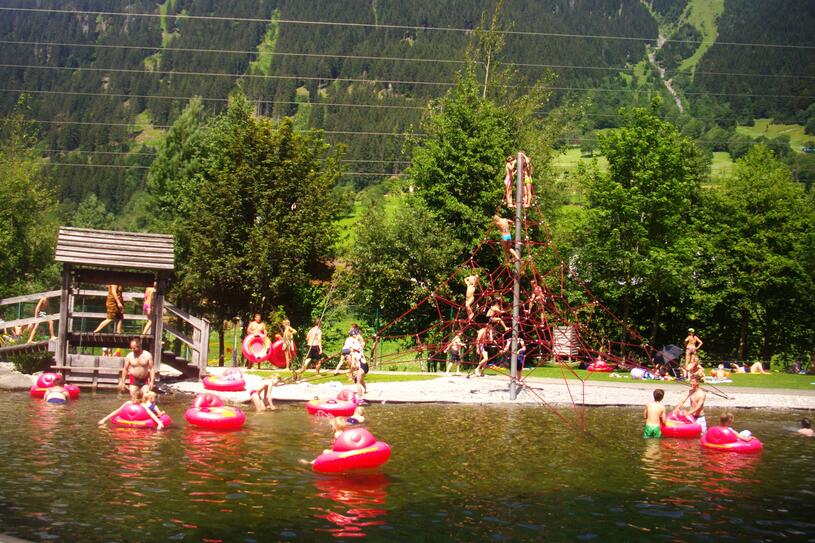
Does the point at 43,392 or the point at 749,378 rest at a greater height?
the point at 749,378

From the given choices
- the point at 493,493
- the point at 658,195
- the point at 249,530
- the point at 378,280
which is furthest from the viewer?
the point at 658,195

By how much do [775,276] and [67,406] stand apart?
31396 millimetres

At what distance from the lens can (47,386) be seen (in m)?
25.2

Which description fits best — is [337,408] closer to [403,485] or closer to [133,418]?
[133,418]

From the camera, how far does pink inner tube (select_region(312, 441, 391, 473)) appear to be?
1588cm

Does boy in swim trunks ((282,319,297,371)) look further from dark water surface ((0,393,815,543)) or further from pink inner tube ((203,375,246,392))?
dark water surface ((0,393,815,543))

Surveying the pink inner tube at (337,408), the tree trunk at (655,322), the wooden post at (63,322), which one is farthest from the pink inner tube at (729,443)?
the tree trunk at (655,322)

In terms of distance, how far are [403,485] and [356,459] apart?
3.19 feet

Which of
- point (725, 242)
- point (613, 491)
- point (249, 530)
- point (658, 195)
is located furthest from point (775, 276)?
point (249, 530)

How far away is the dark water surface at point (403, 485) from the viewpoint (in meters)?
12.6

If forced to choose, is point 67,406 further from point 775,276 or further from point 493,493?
point 775,276

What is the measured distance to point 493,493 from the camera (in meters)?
15.1

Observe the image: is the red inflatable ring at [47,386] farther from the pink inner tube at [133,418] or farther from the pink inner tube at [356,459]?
the pink inner tube at [356,459]

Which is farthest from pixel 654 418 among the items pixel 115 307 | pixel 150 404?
pixel 115 307
